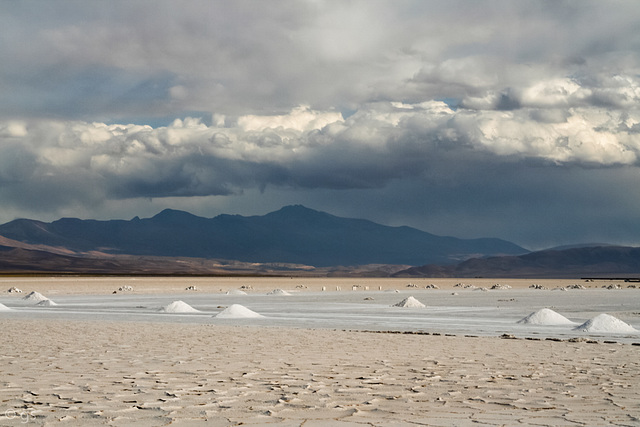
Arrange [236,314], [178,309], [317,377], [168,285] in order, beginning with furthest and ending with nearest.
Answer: [168,285], [178,309], [236,314], [317,377]

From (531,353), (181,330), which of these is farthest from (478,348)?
(181,330)

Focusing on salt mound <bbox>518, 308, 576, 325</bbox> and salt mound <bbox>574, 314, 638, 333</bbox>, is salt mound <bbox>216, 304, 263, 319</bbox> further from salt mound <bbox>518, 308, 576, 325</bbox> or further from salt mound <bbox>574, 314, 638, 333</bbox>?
salt mound <bbox>574, 314, 638, 333</bbox>

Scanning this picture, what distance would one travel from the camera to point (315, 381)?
961 centimetres

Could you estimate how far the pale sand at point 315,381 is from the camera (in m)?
7.21

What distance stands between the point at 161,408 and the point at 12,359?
5.52 meters

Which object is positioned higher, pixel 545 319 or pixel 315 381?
pixel 545 319

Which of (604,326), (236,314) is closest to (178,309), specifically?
(236,314)

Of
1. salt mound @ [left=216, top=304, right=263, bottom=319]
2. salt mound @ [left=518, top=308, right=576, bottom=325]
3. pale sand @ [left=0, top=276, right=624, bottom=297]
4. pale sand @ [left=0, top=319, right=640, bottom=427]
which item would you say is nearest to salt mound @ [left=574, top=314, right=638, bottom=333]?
salt mound @ [left=518, top=308, right=576, bottom=325]

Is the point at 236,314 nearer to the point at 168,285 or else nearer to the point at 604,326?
the point at 604,326

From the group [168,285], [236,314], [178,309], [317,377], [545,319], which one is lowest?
[168,285]

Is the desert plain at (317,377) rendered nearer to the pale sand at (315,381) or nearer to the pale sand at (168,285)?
the pale sand at (315,381)

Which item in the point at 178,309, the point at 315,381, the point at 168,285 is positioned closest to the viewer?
the point at 315,381

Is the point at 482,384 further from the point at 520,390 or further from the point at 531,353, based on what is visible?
the point at 531,353

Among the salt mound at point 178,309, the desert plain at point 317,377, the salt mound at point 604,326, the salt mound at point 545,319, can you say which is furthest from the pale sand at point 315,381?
the salt mound at point 178,309
